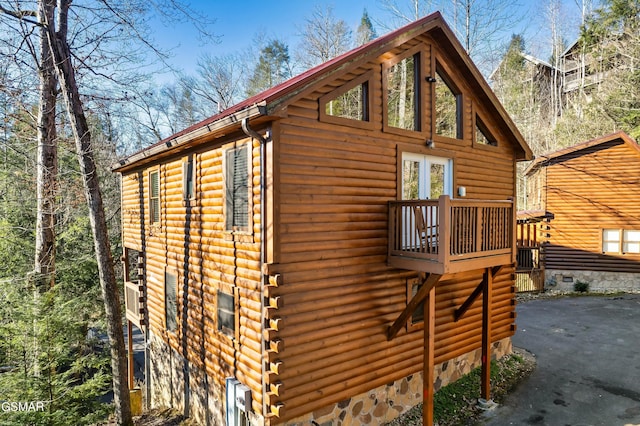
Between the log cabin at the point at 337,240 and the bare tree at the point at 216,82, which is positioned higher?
the bare tree at the point at 216,82

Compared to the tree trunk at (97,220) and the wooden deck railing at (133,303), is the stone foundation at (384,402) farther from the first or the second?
the wooden deck railing at (133,303)

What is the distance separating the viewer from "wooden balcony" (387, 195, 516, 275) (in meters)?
6.01

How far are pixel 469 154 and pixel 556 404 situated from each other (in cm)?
593

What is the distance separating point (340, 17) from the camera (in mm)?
22688

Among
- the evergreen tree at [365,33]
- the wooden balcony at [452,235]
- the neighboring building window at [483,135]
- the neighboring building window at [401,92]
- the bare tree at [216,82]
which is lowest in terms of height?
the wooden balcony at [452,235]

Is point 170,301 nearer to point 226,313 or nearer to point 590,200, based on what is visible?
point 226,313

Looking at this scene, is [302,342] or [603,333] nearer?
[302,342]

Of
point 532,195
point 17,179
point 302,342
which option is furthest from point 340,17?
point 302,342

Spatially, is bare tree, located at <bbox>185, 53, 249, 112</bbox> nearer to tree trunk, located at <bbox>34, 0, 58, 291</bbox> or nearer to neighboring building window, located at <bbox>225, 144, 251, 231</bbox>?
tree trunk, located at <bbox>34, 0, 58, 291</bbox>

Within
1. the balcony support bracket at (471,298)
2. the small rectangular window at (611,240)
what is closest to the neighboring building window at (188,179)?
the balcony support bracket at (471,298)

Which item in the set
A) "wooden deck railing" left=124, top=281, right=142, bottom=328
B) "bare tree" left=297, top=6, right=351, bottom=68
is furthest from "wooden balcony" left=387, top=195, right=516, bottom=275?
"bare tree" left=297, top=6, right=351, bottom=68

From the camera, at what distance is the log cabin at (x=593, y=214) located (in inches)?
659

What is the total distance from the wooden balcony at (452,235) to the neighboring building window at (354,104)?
187 centimetres

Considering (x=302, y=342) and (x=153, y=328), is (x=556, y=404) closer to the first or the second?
(x=302, y=342)
